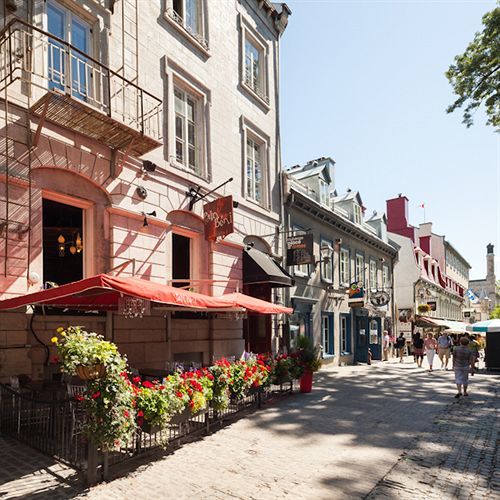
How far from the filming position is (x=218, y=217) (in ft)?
41.2

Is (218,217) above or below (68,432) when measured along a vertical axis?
above

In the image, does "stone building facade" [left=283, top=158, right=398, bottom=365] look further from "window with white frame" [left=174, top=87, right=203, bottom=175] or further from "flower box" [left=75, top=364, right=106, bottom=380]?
"flower box" [left=75, top=364, right=106, bottom=380]

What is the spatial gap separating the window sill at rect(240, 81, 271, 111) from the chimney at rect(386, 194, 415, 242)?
23.9m

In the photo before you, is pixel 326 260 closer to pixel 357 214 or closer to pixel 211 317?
pixel 357 214

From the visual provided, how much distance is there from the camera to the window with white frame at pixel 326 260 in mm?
20469

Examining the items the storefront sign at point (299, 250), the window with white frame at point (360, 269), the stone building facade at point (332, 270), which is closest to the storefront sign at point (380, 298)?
the stone building facade at point (332, 270)

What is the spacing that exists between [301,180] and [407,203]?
2090 centimetres

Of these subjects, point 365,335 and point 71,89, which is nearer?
point 71,89

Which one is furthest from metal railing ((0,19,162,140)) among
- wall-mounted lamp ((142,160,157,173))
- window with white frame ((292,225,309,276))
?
window with white frame ((292,225,309,276))

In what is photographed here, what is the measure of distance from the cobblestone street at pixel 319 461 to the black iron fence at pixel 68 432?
194 millimetres

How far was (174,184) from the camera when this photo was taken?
11.9m

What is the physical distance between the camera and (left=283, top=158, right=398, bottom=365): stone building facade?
61.3ft

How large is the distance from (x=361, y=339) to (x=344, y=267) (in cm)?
435

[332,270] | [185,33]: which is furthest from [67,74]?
[332,270]
